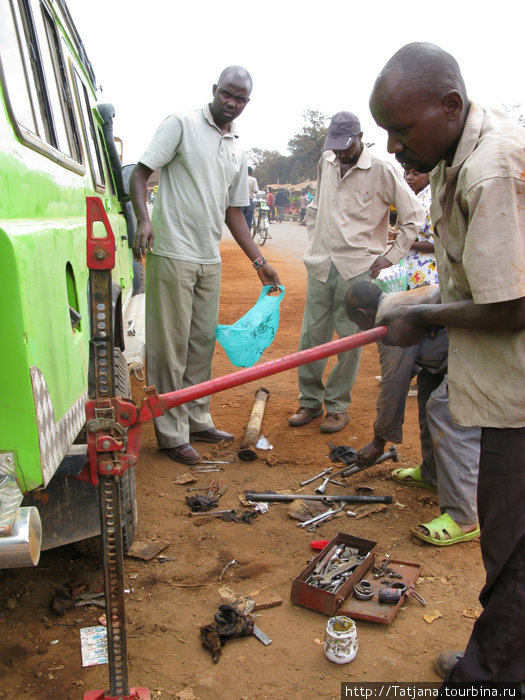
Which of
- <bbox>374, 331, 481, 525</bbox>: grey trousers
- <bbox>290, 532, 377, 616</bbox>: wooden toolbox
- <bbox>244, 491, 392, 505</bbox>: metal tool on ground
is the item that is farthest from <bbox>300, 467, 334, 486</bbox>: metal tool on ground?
<bbox>290, 532, 377, 616</bbox>: wooden toolbox

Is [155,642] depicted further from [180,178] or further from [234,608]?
[180,178]

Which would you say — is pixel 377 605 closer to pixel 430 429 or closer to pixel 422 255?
pixel 430 429

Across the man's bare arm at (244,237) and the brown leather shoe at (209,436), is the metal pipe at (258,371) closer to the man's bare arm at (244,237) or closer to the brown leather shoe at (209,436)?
the man's bare arm at (244,237)

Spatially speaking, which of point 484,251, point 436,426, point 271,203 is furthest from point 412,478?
point 271,203

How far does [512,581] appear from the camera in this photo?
189 centimetres

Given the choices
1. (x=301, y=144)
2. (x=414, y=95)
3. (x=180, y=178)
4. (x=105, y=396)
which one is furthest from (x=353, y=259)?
(x=301, y=144)

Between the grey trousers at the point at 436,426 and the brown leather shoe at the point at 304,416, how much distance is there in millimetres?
1321

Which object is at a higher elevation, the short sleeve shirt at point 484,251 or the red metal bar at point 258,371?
the short sleeve shirt at point 484,251

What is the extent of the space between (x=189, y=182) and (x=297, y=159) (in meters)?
61.0

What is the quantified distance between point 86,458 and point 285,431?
3068mm

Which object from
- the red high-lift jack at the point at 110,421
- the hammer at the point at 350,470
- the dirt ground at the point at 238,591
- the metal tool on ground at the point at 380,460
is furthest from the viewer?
the metal tool on ground at the point at 380,460

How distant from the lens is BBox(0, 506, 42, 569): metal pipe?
1.47 metres

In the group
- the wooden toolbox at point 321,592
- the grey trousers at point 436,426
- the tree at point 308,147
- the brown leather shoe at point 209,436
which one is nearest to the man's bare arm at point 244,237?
the brown leather shoe at point 209,436

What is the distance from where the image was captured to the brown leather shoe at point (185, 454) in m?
4.20
